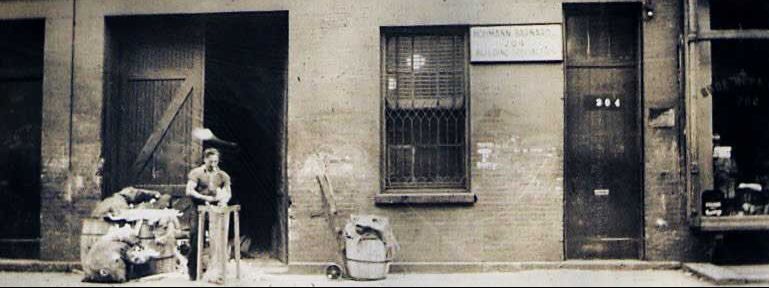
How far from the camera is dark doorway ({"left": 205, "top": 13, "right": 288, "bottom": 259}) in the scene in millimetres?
11570

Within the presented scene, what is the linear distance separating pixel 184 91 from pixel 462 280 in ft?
16.4

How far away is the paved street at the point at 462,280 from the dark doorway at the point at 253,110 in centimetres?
180

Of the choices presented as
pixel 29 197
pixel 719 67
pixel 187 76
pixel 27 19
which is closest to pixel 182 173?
pixel 187 76

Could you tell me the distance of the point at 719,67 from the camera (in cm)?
1081

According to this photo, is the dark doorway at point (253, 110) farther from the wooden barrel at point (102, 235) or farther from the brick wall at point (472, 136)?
the wooden barrel at point (102, 235)

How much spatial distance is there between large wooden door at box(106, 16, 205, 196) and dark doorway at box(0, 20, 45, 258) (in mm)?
1279

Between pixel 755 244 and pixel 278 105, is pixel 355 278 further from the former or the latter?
pixel 755 244

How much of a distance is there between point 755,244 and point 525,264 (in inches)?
127

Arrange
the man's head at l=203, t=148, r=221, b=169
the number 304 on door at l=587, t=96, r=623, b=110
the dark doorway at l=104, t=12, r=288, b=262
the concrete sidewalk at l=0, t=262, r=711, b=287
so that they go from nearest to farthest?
the concrete sidewalk at l=0, t=262, r=711, b=287, the man's head at l=203, t=148, r=221, b=169, the number 304 on door at l=587, t=96, r=623, b=110, the dark doorway at l=104, t=12, r=288, b=262

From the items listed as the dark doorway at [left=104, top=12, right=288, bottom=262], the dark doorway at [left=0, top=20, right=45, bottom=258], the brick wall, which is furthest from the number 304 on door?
the dark doorway at [left=0, top=20, right=45, bottom=258]

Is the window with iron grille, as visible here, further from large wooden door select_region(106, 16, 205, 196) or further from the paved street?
large wooden door select_region(106, 16, 205, 196)

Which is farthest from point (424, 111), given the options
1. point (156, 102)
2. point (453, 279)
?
point (156, 102)

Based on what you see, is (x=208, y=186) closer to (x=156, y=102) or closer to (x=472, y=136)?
(x=156, y=102)

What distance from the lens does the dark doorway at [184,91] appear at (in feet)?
37.2
